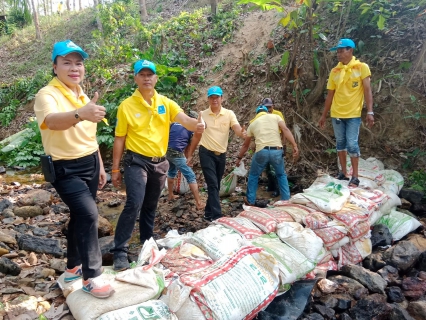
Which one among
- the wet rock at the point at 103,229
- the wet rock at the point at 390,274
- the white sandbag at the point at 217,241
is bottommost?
the wet rock at the point at 103,229

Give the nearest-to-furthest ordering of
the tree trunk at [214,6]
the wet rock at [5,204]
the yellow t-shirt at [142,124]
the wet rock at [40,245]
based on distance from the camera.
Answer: the yellow t-shirt at [142,124], the wet rock at [40,245], the wet rock at [5,204], the tree trunk at [214,6]

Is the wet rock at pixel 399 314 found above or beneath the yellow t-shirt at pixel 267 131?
beneath

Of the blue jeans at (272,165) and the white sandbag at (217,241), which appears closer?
the white sandbag at (217,241)

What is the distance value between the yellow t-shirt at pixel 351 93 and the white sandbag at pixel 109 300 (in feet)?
11.9

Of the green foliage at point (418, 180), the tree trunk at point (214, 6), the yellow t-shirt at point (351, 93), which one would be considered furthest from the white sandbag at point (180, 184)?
the tree trunk at point (214, 6)

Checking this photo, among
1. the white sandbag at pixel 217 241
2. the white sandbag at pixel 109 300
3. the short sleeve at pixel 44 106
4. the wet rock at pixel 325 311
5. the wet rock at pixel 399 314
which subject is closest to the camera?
the short sleeve at pixel 44 106

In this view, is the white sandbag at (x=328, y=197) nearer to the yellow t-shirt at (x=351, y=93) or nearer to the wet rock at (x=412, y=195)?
the yellow t-shirt at (x=351, y=93)

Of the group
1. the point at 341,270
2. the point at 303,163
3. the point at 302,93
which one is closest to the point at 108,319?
the point at 341,270

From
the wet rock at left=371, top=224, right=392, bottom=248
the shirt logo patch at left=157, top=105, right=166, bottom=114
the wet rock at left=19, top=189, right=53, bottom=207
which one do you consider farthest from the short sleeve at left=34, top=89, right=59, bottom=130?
the wet rock at left=19, top=189, right=53, bottom=207

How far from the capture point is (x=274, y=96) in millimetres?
7566

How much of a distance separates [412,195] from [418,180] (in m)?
0.45

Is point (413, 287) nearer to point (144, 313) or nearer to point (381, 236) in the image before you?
point (381, 236)

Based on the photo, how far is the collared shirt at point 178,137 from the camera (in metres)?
5.51

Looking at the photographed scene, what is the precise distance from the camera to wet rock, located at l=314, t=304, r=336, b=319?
9.32ft
